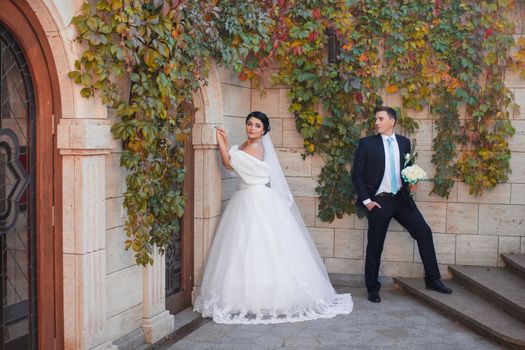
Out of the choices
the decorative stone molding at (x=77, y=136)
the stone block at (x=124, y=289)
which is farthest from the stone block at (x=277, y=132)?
the decorative stone molding at (x=77, y=136)

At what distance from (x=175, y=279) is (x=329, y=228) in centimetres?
195

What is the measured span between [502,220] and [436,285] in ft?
3.60

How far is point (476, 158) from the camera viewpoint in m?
6.88

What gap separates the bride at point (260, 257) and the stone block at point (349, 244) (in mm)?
922

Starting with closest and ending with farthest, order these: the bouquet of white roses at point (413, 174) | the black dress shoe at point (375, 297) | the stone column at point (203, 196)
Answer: the bouquet of white roses at point (413, 174)
the stone column at point (203, 196)
the black dress shoe at point (375, 297)


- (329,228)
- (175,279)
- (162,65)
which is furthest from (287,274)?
(162,65)

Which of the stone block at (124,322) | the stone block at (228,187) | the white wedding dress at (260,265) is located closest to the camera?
the stone block at (124,322)

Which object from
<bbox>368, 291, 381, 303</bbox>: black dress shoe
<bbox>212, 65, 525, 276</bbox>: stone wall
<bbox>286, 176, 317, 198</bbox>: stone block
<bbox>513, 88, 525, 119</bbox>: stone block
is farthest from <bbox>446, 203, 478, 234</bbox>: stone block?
<bbox>286, 176, 317, 198</bbox>: stone block

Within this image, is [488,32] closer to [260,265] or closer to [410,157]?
[410,157]

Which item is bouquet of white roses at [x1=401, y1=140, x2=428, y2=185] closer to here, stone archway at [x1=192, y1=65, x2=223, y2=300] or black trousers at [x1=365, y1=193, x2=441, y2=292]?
black trousers at [x1=365, y1=193, x2=441, y2=292]

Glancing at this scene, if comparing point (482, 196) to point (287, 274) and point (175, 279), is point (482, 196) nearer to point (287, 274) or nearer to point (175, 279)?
point (287, 274)

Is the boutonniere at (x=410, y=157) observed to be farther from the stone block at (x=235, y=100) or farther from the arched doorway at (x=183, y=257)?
the arched doorway at (x=183, y=257)

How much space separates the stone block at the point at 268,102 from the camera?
23.6ft

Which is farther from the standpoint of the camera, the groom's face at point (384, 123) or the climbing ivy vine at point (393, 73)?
the climbing ivy vine at point (393, 73)
